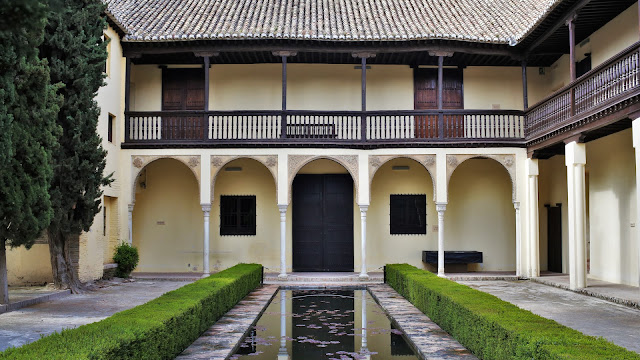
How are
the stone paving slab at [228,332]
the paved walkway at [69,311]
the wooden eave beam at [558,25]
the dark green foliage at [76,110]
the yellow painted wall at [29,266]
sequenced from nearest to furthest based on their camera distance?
the stone paving slab at [228,332], the paved walkway at [69,311], the dark green foliage at [76,110], the wooden eave beam at [558,25], the yellow painted wall at [29,266]

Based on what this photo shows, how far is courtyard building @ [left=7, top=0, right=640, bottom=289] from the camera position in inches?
620

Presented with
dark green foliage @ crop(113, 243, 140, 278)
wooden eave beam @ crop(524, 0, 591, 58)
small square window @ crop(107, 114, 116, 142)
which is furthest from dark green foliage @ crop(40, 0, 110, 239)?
wooden eave beam @ crop(524, 0, 591, 58)

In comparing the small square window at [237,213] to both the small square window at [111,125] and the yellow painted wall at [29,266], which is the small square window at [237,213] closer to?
the small square window at [111,125]

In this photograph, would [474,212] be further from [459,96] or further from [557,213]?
[459,96]

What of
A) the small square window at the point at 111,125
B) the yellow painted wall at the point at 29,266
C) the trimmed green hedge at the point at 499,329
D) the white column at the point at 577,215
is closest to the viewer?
the trimmed green hedge at the point at 499,329

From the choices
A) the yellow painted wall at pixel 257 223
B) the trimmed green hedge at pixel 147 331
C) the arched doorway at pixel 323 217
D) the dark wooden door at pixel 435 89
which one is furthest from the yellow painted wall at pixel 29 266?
the dark wooden door at pixel 435 89

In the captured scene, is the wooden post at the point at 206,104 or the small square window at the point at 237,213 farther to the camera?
the small square window at the point at 237,213

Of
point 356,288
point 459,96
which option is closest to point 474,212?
point 459,96

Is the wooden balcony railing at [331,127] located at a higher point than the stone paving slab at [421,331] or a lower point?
higher

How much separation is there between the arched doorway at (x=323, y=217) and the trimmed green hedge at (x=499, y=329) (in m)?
7.40

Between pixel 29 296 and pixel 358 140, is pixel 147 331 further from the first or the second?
pixel 358 140

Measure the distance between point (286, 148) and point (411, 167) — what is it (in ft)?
14.0

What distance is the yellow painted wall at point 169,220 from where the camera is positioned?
19578 millimetres

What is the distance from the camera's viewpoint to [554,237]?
62.8 ft
